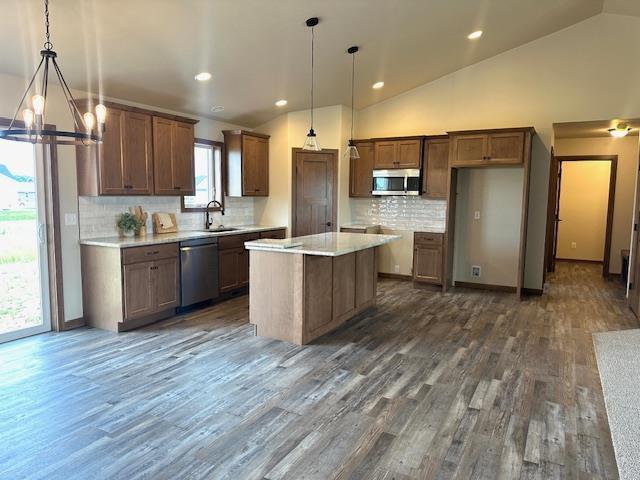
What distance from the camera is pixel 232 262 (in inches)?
226

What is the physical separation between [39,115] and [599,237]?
33.3 feet

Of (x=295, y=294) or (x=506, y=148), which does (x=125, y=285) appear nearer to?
(x=295, y=294)

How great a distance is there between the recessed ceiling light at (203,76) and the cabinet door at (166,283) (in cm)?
207

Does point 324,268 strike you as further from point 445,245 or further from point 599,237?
point 599,237

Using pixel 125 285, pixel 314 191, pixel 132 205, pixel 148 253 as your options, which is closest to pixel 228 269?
pixel 148 253

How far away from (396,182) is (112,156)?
408cm

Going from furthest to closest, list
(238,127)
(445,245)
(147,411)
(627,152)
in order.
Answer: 1. (627,152)
2. (238,127)
3. (445,245)
4. (147,411)

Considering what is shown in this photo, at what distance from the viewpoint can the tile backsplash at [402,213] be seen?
6.83 m

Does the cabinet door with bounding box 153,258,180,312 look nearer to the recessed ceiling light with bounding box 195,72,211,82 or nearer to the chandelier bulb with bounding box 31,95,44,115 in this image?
the recessed ceiling light with bounding box 195,72,211,82

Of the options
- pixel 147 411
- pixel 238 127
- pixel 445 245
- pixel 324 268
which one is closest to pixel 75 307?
pixel 147 411

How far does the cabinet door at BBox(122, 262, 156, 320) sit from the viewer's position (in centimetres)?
436

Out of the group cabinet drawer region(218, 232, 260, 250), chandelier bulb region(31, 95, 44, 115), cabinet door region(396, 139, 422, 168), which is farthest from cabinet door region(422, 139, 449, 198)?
chandelier bulb region(31, 95, 44, 115)

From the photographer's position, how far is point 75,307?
4.55m

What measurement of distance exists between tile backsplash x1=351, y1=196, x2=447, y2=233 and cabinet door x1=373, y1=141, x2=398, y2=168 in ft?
1.93
